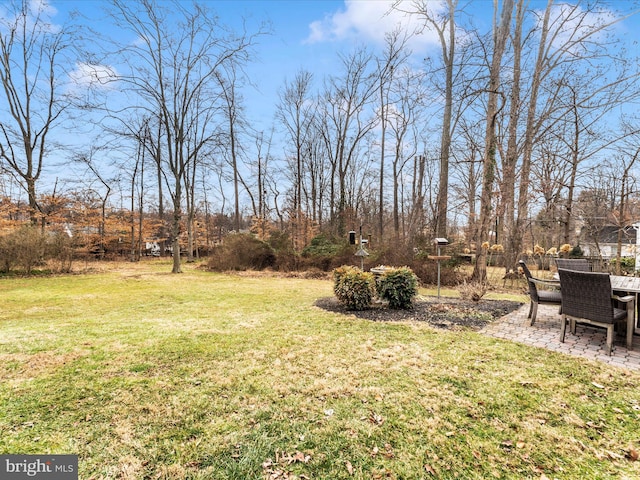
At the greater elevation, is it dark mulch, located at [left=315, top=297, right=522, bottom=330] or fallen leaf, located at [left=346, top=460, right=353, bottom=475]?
dark mulch, located at [left=315, top=297, right=522, bottom=330]

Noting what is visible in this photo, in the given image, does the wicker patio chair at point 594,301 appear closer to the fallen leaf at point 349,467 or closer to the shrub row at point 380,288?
the shrub row at point 380,288

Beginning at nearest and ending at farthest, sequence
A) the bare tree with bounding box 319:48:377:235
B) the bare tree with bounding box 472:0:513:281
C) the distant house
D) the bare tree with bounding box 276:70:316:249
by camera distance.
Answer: the bare tree with bounding box 472:0:513:281, the distant house, the bare tree with bounding box 319:48:377:235, the bare tree with bounding box 276:70:316:249

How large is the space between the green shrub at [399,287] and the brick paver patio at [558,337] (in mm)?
1462

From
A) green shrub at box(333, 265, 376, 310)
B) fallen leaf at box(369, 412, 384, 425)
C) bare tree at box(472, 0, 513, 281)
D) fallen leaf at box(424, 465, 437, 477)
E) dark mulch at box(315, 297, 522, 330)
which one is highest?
bare tree at box(472, 0, 513, 281)

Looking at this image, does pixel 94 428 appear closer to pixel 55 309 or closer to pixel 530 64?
pixel 55 309

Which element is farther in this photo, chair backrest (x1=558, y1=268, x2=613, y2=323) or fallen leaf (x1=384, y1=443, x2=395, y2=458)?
chair backrest (x1=558, y1=268, x2=613, y2=323)

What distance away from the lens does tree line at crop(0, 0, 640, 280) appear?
8.45 meters

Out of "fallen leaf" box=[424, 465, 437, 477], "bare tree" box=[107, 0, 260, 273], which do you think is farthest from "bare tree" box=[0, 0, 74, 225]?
"fallen leaf" box=[424, 465, 437, 477]

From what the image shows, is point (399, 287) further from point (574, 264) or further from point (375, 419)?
point (375, 419)

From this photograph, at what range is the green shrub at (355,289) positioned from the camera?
5.69 meters

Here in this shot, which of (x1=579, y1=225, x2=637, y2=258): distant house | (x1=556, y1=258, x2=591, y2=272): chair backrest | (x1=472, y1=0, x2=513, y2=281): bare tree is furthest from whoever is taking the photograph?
(x1=579, y1=225, x2=637, y2=258): distant house

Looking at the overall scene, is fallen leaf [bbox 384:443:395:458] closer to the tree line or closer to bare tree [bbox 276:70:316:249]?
the tree line

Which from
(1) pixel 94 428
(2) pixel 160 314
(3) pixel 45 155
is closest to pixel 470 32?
(2) pixel 160 314

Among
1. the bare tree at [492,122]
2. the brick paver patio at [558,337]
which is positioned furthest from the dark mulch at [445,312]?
the bare tree at [492,122]
